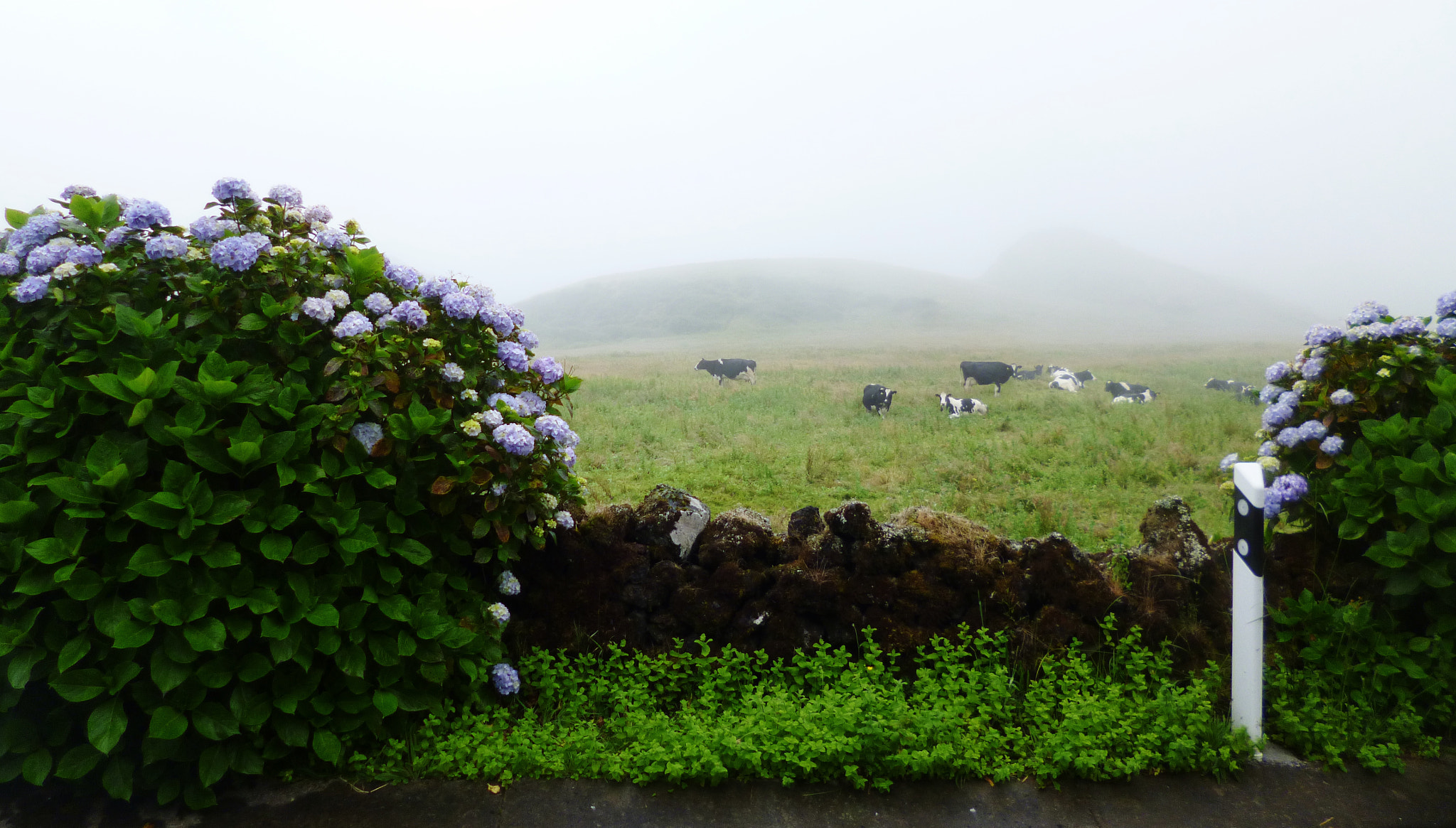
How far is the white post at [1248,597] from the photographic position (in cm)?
328

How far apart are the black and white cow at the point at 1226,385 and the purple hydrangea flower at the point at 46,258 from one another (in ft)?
39.1

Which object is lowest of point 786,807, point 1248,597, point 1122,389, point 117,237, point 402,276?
point 786,807

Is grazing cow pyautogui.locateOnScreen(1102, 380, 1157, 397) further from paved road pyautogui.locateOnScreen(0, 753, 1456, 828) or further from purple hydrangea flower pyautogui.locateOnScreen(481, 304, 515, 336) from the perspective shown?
purple hydrangea flower pyautogui.locateOnScreen(481, 304, 515, 336)

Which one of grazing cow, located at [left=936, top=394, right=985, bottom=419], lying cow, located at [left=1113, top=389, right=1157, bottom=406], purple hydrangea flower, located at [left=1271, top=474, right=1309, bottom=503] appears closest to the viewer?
purple hydrangea flower, located at [left=1271, top=474, right=1309, bottom=503]

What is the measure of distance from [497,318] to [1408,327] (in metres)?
4.86

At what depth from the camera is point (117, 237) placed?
10.2 ft

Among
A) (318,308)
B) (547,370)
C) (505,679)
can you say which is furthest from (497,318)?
(505,679)

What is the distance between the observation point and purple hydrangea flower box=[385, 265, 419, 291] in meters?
3.64

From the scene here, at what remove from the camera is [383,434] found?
10.5 ft

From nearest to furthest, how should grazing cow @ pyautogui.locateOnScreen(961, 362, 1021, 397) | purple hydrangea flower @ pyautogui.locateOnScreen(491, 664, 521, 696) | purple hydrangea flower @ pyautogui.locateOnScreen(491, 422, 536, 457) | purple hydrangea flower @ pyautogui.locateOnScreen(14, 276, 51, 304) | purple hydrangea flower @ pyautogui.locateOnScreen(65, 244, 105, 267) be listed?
purple hydrangea flower @ pyautogui.locateOnScreen(14, 276, 51, 304) < purple hydrangea flower @ pyautogui.locateOnScreen(65, 244, 105, 267) < purple hydrangea flower @ pyautogui.locateOnScreen(491, 422, 536, 457) < purple hydrangea flower @ pyautogui.locateOnScreen(491, 664, 521, 696) < grazing cow @ pyautogui.locateOnScreen(961, 362, 1021, 397)

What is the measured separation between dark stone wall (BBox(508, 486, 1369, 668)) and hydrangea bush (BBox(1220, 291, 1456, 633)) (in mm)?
449

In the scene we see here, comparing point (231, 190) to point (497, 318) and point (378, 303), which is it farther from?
point (497, 318)

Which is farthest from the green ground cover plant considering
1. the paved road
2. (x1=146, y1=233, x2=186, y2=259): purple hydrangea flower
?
(x1=146, y1=233, x2=186, y2=259): purple hydrangea flower

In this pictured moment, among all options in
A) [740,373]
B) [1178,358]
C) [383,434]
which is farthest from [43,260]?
[1178,358]
